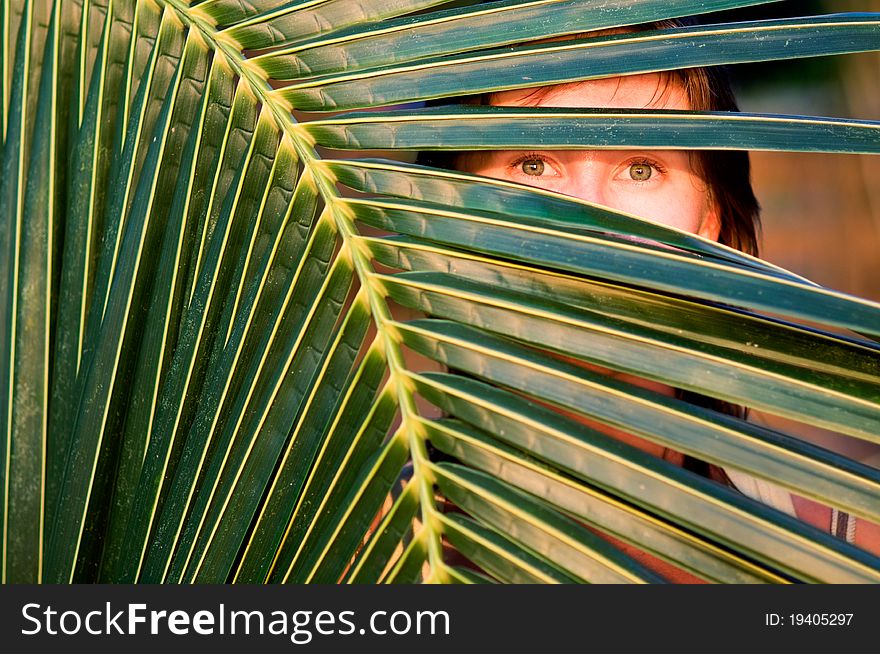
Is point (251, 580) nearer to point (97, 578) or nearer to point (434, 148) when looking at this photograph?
point (97, 578)

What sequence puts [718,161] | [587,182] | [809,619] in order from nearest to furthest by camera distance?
[809,619] → [587,182] → [718,161]

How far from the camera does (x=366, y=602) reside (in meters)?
0.55

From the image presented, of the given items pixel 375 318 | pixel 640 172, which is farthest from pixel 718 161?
pixel 375 318

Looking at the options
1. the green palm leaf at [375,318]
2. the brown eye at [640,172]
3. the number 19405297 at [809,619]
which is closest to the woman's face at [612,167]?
the brown eye at [640,172]

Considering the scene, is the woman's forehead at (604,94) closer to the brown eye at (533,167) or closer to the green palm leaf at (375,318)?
the brown eye at (533,167)

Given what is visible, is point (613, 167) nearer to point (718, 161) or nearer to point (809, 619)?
point (718, 161)

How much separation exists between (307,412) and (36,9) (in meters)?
0.41

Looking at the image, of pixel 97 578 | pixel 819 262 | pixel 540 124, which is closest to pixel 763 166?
pixel 819 262

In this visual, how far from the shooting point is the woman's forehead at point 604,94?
89cm

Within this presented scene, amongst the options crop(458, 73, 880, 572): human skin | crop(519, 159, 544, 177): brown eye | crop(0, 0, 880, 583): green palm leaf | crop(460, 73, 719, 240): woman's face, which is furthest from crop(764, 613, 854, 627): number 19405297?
Answer: crop(519, 159, 544, 177): brown eye

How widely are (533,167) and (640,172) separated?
123 mm

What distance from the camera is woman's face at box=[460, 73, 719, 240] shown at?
88 cm

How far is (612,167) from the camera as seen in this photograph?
34.7 inches

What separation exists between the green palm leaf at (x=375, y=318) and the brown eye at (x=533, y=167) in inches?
12.8
